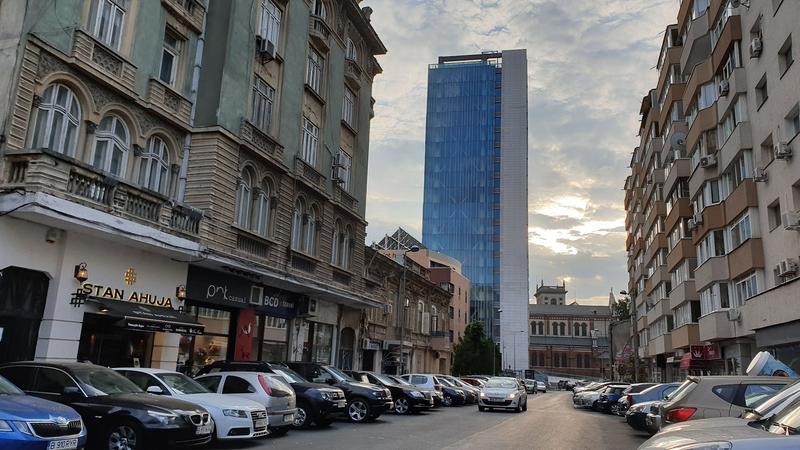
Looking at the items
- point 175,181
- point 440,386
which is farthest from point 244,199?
point 440,386

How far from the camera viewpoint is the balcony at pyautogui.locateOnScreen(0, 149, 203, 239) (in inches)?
531

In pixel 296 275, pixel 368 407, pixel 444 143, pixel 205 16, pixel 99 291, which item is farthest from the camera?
pixel 444 143

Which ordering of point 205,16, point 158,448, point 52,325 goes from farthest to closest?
point 205,16
point 52,325
point 158,448

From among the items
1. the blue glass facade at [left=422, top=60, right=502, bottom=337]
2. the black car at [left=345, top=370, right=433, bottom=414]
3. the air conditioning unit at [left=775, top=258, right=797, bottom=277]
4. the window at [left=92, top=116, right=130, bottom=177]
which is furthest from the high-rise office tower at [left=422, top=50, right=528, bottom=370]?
the window at [left=92, top=116, right=130, bottom=177]

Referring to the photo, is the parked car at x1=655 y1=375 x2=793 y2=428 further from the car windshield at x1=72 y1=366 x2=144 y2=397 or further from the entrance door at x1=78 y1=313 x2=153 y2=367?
the entrance door at x1=78 y1=313 x2=153 y2=367

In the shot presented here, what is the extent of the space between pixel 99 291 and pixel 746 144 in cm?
2379

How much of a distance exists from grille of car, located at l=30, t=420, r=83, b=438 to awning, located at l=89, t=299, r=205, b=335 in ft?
23.2

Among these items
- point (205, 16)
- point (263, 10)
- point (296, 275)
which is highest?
point (263, 10)

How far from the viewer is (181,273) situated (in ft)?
61.7

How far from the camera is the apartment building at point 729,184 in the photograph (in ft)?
69.9

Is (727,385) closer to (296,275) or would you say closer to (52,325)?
(52,325)

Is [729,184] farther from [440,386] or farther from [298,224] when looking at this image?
[298,224]

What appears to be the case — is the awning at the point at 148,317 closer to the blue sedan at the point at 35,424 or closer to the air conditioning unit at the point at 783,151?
the blue sedan at the point at 35,424

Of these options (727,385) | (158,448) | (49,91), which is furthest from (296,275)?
(727,385)
